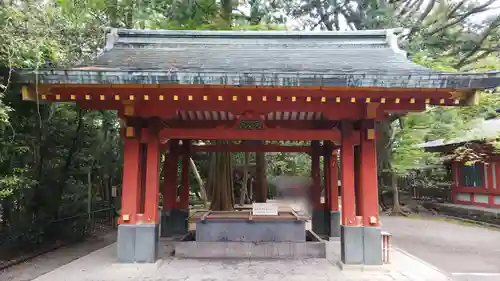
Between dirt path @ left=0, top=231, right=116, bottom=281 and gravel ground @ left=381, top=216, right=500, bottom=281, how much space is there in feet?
27.6

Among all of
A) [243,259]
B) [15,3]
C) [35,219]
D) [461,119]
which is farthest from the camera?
[461,119]

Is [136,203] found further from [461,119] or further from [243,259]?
[461,119]

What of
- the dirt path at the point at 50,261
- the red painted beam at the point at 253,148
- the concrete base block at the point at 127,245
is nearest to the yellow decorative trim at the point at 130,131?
the concrete base block at the point at 127,245

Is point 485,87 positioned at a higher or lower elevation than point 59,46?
lower

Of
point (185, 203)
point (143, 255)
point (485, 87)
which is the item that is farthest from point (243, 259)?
point (485, 87)

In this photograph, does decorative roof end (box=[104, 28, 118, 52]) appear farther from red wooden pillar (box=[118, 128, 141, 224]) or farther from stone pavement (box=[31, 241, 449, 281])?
stone pavement (box=[31, 241, 449, 281])

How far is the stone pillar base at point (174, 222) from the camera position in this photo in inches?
378

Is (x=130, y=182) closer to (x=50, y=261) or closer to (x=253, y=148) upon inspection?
(x=253, y=148)

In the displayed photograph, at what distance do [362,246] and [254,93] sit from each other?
319 centimetres

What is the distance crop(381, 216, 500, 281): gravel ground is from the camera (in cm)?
755

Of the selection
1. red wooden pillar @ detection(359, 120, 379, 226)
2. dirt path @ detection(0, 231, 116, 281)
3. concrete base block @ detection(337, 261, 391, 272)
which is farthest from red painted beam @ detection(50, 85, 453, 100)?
dirt path @ detection(0, 231, 116, 281)

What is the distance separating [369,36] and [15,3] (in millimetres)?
6722

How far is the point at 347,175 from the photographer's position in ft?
21.5

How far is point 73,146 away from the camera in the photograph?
10.6 m
